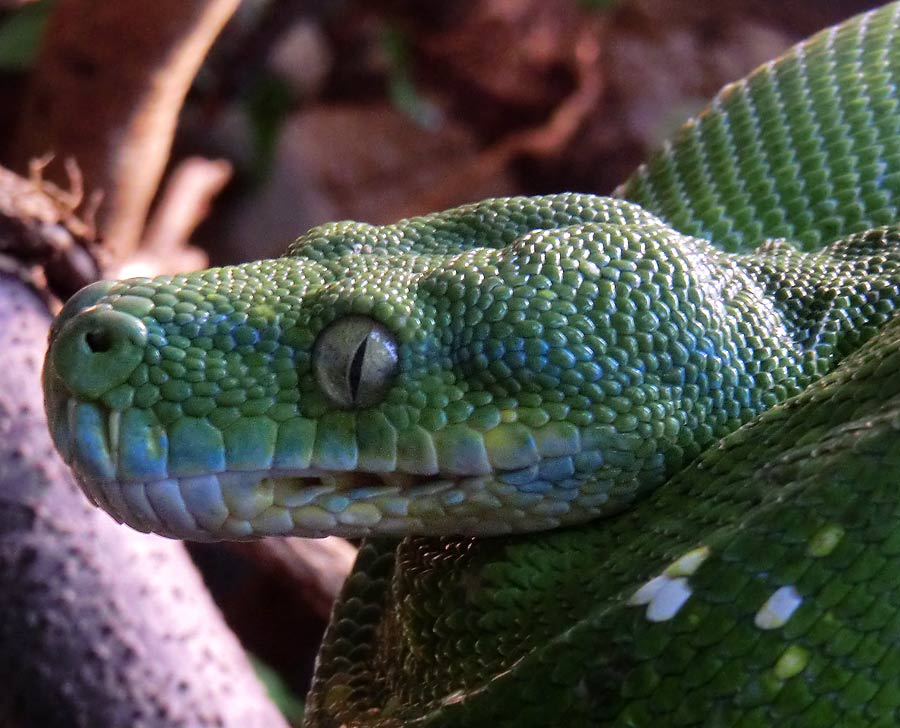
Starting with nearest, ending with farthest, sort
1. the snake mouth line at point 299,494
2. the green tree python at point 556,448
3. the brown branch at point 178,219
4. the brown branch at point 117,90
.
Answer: the green tree python at point 556,448, the snake mouth line at point 299,494, the brown branch at point 117,90, the brown branch at point 178,219

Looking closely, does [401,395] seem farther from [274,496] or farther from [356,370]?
[274,496]

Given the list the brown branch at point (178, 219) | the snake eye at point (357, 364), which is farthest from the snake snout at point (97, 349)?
the brown branch at point (178, 219)

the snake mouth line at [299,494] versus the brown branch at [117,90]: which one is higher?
the snake mouth line at [299,494]

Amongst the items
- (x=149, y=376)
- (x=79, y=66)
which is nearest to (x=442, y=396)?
(x=149, y=376)

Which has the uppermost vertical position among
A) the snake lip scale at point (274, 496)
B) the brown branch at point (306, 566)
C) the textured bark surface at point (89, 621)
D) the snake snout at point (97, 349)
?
the snake snout at point (97, 349)

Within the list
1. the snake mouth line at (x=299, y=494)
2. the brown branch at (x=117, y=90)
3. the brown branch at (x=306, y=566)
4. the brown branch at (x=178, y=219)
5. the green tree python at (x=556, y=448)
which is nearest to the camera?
the green tree python at (x=556, y=448)

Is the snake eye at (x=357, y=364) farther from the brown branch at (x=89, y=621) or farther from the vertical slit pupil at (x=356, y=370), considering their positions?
the brown branch at (x=89, y=621)

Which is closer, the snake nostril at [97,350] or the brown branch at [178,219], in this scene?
the snake nostril at [97,350]

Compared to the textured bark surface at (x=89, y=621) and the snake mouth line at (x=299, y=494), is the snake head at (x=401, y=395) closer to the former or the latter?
the snake mouth line at (x=299, y=494)
